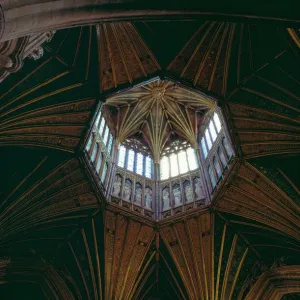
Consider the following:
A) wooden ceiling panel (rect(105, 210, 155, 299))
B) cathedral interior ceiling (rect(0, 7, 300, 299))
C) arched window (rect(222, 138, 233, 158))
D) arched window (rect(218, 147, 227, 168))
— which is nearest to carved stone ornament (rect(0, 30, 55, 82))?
cathedral interior ceiling (rect(0, 7, 300, 299))

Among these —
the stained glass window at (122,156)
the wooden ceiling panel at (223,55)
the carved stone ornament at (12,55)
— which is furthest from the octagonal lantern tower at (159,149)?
the carved stone ornament at (12,55)

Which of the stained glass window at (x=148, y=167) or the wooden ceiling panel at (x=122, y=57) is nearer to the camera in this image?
the wooden ceiling panel at (x=122, y=57)

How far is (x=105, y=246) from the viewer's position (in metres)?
15.0

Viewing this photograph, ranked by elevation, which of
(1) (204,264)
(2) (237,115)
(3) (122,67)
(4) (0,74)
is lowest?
(4) (0,74)

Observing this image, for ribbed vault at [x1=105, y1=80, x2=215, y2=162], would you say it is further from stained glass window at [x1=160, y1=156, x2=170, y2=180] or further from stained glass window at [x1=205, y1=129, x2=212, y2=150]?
stained glass window at [x1=205, y1=129, x2=212, y2=150]

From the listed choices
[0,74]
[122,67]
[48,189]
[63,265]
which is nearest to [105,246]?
[63,265]

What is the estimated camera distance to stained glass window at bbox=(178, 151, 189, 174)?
18609 mm

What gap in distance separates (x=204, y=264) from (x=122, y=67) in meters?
8.53

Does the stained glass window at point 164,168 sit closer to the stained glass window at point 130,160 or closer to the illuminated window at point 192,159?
the illuminated window at point 192,159

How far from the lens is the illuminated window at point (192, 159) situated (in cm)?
1850

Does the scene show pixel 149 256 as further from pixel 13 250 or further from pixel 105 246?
pixel 13 250

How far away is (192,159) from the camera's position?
62.6 feet

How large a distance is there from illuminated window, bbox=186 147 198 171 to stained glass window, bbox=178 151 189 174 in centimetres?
23

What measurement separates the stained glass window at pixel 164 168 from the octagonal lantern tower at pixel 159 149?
0.09 feet
